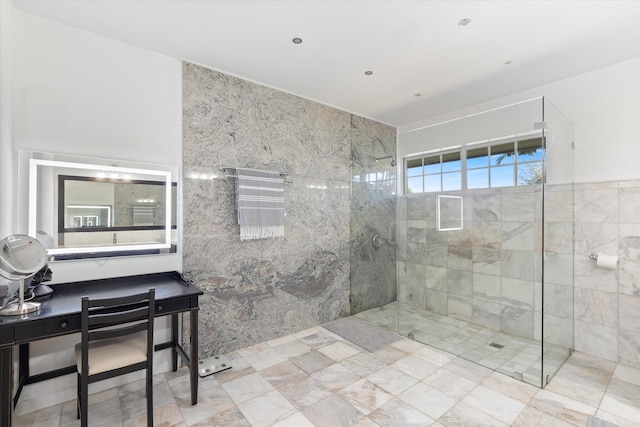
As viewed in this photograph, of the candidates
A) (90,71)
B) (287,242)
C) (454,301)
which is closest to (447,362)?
(454,301)

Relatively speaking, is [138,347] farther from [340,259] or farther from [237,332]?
[340,259]

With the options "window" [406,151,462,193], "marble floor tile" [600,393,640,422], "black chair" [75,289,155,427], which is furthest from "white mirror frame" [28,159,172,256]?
"marble floor tile" [600,393,640,422]

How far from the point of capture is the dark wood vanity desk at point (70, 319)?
4.82 ft

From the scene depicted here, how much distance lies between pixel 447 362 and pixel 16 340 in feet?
9.65

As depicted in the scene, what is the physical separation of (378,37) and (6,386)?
3023 millimetres

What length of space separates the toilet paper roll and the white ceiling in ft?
5.43

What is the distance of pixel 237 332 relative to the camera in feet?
9.03

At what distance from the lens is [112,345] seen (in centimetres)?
183

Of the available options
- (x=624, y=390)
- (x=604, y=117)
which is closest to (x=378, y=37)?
(x=604, y=117)

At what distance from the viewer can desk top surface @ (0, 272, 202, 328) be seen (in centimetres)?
159

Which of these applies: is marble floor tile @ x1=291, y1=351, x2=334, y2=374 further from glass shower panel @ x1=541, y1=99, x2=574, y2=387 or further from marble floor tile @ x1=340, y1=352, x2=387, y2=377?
glass shower panel @ x1=541, y1=99, x2=574, y2=387

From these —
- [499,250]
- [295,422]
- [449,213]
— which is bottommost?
[295,422]

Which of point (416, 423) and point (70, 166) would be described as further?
point (70, 166)

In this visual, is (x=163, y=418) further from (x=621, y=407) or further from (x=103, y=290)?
(x=621, y=407)
